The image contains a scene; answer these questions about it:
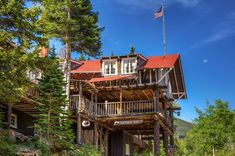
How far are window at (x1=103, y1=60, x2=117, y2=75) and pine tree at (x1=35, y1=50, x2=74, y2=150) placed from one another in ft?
43.9

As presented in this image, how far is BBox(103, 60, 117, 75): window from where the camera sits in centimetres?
4069

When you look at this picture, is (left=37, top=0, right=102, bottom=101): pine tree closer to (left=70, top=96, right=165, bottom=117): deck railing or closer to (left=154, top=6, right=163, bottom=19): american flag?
(left=70, top=96, right=165, bottom=117): deck railing

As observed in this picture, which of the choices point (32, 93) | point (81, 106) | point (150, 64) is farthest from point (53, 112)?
point (150, 64)

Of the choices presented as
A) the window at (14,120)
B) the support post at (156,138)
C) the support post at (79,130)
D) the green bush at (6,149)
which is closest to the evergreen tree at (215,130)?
the support post at (156,138)

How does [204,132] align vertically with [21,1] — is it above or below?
below

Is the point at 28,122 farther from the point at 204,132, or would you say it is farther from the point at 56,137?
the point at 204,132

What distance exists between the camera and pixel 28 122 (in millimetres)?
31984

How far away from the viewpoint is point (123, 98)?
40.0 meters

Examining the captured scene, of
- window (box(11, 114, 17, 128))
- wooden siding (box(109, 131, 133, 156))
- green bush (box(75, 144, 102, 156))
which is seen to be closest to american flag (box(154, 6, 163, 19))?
wooden siding (box(109, 131, 133, 156))

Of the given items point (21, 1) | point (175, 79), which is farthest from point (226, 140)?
point (21, 1)

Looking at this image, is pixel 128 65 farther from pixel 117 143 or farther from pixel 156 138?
pixel 156 138

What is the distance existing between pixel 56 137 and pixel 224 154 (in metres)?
33.2

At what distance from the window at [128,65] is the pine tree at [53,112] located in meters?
13.3

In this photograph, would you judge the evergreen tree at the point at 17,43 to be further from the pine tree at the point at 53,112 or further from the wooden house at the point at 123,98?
the wooden house at the point at 123,98
